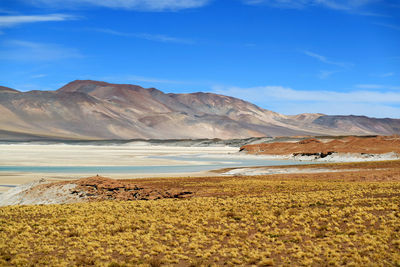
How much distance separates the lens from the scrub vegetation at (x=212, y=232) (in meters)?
12.5

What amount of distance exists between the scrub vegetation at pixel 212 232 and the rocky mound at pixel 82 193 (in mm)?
2899

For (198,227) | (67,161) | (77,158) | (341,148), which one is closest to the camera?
(198,227)

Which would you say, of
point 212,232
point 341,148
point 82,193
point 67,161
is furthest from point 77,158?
point 212,232

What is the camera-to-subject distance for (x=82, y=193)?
25.9 meters

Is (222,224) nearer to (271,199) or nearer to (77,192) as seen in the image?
(271,199)

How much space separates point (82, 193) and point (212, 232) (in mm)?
12581

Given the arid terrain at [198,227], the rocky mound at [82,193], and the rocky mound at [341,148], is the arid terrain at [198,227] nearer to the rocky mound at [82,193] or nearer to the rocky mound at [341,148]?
the rocky mound at [82,193]

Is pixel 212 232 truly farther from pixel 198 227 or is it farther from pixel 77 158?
pixel 77 158

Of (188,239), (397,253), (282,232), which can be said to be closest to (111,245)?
(188,239)

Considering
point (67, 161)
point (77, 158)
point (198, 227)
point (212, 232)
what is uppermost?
point (77, 158)

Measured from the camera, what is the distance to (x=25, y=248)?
545 inches

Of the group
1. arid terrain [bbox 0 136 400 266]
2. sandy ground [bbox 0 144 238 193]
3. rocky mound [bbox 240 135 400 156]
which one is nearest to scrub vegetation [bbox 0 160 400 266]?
arid terrain [bbox 0 136 400 266]

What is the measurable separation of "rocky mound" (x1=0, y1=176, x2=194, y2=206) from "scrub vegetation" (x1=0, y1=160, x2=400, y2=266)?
2.90 m

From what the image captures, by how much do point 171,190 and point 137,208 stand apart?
7.04m
